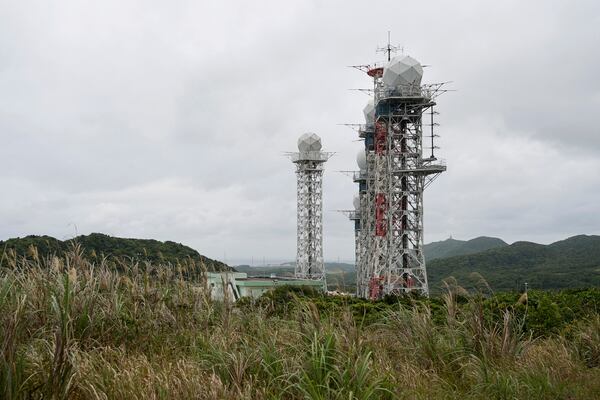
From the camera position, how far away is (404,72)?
37.2 meters

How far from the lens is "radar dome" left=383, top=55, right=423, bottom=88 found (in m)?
37.2

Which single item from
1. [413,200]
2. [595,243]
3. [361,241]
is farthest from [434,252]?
[413,200]

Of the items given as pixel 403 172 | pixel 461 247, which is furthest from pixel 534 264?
pixel 461 247

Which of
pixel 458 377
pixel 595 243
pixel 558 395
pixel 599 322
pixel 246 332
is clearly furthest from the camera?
pixel 595 243

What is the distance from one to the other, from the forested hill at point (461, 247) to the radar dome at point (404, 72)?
98515 millimetres

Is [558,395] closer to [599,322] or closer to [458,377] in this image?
[458,377]

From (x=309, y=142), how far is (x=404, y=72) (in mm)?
20743

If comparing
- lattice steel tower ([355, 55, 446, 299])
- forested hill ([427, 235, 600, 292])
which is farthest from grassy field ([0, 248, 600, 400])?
forested hill ([427, 235, 600, 292])

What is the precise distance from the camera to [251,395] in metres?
5.49

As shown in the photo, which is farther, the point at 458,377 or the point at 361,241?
the point at 361,241

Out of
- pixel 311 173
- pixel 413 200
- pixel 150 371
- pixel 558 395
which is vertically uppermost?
pixel 311 173

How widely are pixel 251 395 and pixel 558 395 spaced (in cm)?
365

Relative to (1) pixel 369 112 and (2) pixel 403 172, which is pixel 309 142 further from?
(2) pixel 403 172

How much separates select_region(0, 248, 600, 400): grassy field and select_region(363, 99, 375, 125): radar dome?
42.2m
